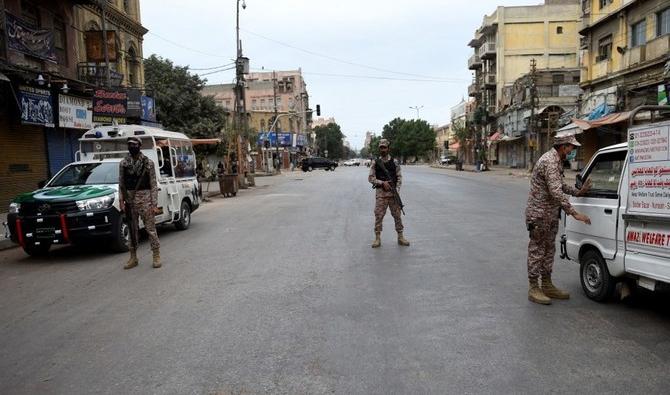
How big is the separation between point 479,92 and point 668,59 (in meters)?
45.4

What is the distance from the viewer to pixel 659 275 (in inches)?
186

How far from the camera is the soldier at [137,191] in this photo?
8.07m

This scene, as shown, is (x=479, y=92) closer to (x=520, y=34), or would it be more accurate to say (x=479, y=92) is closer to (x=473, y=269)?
(x=520, y=34)

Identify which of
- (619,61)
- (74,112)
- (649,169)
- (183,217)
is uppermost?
(619,61)

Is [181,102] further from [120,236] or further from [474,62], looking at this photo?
[474,62]

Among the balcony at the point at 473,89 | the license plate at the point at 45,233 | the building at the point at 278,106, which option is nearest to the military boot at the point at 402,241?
the license plate at the point at 45,233

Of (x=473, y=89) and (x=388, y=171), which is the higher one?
(x=473, y=89)

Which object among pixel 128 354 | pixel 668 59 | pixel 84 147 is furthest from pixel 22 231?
pixel 668 59

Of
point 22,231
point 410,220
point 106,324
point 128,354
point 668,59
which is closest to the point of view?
point 128,354

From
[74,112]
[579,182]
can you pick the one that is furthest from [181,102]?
[579,182]

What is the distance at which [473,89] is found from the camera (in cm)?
6944

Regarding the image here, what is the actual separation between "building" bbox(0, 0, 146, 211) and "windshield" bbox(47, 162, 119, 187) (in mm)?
6548

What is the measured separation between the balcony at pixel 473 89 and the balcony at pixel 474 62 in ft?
7.07

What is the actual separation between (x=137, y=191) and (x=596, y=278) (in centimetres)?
648
